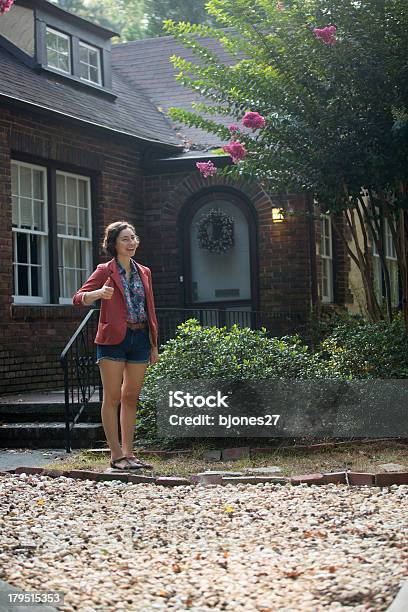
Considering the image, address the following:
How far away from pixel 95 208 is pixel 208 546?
8907mm

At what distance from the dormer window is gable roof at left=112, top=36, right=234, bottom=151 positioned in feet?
7.32

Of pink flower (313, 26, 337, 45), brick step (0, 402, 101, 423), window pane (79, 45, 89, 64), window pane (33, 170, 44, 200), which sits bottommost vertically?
brick step (0, 402, 101, 423)

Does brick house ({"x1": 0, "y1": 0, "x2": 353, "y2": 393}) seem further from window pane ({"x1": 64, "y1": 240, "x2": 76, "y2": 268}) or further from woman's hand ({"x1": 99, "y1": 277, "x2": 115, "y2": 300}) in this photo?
woman's hand ({"x1": 99, "y1": 277, "x2": 115, "y2": 300})

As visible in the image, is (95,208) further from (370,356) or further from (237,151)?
(370,356)

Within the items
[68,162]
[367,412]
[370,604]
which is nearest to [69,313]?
[68,162]

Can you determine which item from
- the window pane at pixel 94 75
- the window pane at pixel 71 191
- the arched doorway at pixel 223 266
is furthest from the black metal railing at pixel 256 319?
the window pane at pixel 94 75

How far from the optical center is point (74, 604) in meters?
4.04

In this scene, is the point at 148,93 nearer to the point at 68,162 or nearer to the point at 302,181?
the point at 68,162

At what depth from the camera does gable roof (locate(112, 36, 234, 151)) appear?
1606 centimetres

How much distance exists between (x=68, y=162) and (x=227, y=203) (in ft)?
9.44

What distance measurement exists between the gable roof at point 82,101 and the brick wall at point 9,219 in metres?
0.26

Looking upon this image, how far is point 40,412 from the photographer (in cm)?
979

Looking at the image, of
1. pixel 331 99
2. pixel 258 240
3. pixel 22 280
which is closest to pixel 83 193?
pixel 22 280

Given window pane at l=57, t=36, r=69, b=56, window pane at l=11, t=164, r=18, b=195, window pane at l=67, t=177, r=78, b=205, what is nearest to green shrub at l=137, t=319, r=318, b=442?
window pane at l=11, t=164, r=18, b=195
